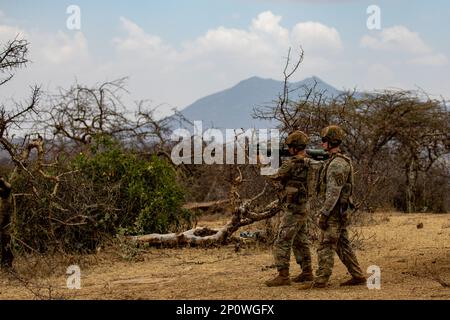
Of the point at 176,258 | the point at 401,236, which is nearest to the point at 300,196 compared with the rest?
the point at 176,258

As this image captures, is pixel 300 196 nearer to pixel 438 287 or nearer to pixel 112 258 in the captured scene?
pixel 438 287

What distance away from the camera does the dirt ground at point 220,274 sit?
25.3ft

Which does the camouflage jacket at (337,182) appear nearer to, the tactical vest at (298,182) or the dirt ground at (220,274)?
the tactical vest at (298,182)

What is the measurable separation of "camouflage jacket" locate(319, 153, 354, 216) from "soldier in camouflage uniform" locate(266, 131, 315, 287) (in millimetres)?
336

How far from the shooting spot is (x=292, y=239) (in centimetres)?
819

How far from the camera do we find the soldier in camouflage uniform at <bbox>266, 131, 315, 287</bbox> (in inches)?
321

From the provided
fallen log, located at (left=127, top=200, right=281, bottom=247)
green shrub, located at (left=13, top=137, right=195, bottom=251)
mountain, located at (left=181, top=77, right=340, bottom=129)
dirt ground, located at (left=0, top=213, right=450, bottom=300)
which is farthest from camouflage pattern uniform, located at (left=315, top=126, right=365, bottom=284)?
mountain, located at (left=181, top=77, right=340, bottom=129)

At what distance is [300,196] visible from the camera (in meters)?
8.24

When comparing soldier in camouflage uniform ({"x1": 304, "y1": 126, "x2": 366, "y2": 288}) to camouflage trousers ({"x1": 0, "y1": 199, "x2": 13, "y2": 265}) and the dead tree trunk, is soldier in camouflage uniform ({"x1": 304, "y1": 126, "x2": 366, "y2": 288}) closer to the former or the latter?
the dead tree trunk

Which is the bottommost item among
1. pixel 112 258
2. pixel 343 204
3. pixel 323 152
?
pixel 112 258

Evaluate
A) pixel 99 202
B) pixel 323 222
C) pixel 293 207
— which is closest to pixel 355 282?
pixel 323 222

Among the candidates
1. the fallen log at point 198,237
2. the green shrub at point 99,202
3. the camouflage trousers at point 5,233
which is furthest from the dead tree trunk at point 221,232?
the camouflage trousers at point 5,233

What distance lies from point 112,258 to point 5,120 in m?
2.87

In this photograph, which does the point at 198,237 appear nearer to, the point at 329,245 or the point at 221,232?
the point at 221,232
